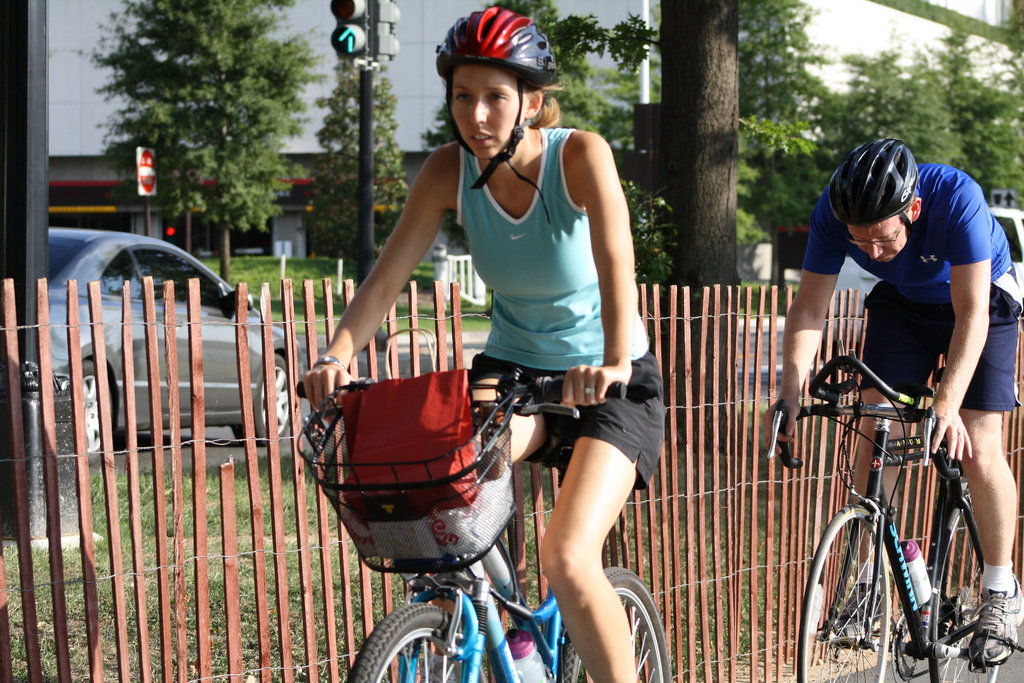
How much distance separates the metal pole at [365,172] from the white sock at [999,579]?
373 inches

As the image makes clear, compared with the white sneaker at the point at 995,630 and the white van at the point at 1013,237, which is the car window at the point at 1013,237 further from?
the white sneaker at the point at 995,630

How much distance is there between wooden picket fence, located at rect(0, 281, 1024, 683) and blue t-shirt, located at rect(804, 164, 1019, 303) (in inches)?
25.1

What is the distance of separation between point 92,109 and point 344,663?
48.5 meters

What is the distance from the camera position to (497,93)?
284 cm

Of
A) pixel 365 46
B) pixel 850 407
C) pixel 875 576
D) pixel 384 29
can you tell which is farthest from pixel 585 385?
pixel 384 29

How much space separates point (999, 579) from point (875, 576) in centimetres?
63

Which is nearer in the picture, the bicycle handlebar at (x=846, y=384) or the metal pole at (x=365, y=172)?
the bicycle handlebar at (x=846, y=384)

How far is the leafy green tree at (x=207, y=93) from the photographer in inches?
1211

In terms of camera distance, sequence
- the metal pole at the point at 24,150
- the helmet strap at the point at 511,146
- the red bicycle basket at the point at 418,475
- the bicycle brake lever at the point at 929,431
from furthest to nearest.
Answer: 1. the metal pole at the point at 24,150
2. the bicycle brake lever at the point at 929,431
3. the helmet strap at the point at 511,146
4. the red bicycle basket at the point at 418,475

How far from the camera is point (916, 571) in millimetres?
3885

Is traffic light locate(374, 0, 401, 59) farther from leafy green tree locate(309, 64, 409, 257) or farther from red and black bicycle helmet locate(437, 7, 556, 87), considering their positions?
leafy green tree locate(309, 64, 409, 257)

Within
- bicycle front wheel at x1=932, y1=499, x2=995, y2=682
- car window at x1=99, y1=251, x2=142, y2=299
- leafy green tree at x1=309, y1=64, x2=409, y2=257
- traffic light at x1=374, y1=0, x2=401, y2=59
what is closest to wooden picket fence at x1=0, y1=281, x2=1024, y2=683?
bicycle front wheel at x1=932, y1=499, x2=995, y2=682

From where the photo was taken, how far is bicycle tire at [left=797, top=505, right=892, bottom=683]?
3.69m

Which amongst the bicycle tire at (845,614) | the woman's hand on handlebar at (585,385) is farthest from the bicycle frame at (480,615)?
the bicycle tire at (845,614)
